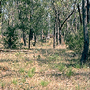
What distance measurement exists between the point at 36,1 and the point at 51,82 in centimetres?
1532

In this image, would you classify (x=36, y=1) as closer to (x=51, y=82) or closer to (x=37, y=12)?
(x=37, y=12)

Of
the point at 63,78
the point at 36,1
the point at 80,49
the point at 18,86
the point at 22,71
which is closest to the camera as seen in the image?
the point at 18,86

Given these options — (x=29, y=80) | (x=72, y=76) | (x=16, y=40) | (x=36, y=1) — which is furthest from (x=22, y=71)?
(x=36, y=1)

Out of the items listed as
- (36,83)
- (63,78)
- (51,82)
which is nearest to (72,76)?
(63,78)

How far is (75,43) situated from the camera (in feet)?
41.0

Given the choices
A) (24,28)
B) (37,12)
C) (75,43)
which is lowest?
(75,43)

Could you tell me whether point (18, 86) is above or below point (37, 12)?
A: below

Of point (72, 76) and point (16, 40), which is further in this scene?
point (16, 40)

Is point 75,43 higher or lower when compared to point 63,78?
higher

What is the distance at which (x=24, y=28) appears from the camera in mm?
20047

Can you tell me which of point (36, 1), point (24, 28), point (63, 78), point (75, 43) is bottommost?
point (63, 78)

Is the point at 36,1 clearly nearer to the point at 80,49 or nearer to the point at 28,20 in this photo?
the point at 28,20

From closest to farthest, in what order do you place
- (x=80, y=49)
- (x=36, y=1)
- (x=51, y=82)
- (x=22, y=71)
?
(x=51, y=82)
(x=22, y=71)
(x=80, y=49)
(x=36, y=1)

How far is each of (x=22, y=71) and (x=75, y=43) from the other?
5.91m
